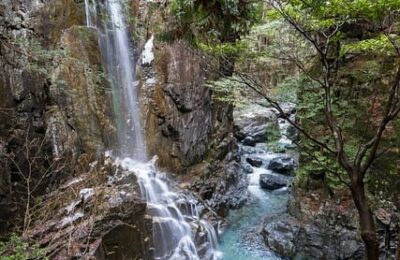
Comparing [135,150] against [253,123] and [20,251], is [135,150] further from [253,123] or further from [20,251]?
[253,123]

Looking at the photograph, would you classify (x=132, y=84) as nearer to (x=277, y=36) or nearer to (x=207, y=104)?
(x=207, y=104)

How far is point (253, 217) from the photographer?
38.4 ft

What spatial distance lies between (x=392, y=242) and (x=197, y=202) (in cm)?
534

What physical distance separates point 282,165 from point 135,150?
21.2ft

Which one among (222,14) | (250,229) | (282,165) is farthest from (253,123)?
(222,14)

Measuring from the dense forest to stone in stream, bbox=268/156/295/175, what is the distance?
7 centimetres

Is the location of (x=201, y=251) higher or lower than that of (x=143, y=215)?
lower

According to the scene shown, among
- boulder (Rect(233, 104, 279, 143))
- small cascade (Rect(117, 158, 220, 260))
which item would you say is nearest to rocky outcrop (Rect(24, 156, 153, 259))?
small cascade (Rect(117, 158, 220, 260))

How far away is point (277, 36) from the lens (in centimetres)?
888

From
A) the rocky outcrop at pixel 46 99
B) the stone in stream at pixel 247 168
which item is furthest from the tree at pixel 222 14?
the stone in stream at pixel 247 168

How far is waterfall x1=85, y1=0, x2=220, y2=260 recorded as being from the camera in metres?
9.47

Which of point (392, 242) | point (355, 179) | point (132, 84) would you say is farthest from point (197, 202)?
point (355, 179)

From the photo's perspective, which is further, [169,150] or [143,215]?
[169,150]

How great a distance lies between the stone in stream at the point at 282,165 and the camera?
14905mm
